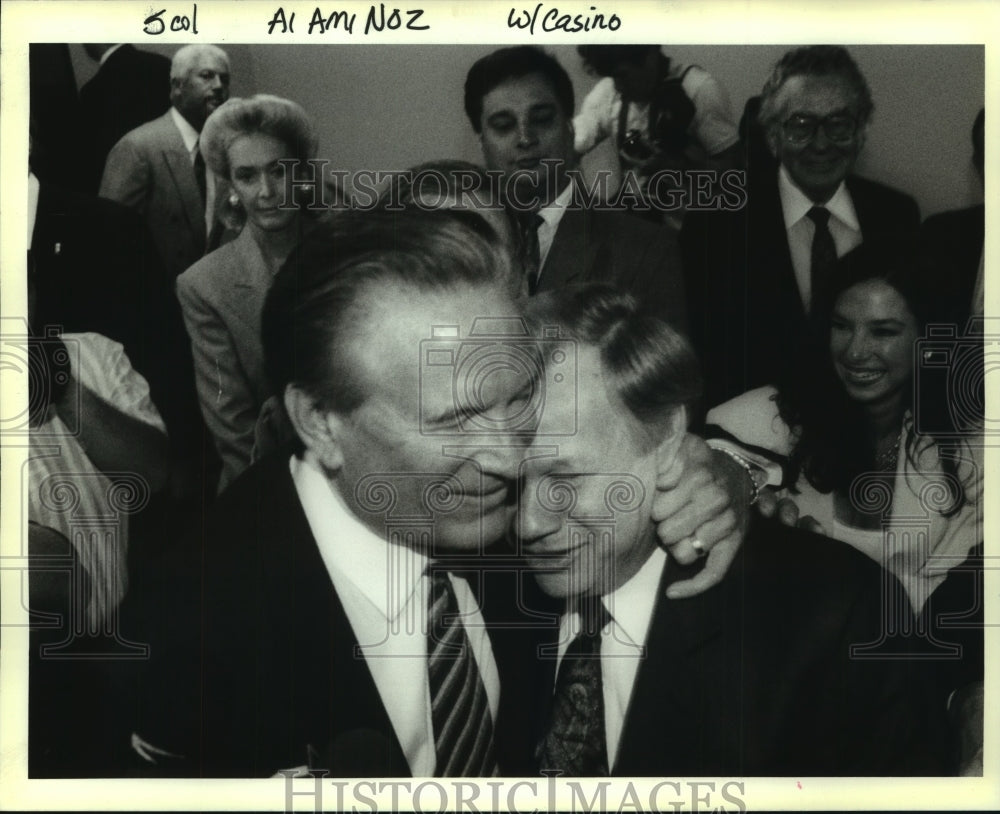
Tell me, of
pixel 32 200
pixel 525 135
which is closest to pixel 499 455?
pixel 525 135

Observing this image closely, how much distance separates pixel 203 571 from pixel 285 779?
71 centimetres

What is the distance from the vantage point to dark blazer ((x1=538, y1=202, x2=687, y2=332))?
15.1ft

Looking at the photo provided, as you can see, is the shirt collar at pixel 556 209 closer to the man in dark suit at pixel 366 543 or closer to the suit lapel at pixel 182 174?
the man in dark suit at pixel 366 543

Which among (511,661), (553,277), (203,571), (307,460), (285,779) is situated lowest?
(285,779)

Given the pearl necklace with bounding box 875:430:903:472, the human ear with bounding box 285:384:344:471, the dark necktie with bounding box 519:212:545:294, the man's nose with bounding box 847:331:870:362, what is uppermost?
the dark necktie with bounding box 519:212:545:294

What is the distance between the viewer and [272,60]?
462cm

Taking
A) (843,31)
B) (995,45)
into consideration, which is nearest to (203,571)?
(843,31)

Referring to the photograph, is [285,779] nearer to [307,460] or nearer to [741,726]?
[307,460]

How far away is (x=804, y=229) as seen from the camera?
4.66 metres

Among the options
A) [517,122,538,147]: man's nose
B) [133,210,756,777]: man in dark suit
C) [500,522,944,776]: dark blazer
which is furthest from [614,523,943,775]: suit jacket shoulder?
[517,122,538,147]: man's nose

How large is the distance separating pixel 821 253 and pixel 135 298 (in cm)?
217

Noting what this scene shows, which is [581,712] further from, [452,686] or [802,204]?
[802,204]

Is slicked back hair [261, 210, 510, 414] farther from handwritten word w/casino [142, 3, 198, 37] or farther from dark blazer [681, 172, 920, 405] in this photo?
handwritten word w/casino [142, 3, 198, 37]

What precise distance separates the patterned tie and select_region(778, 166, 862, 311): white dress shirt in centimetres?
147
